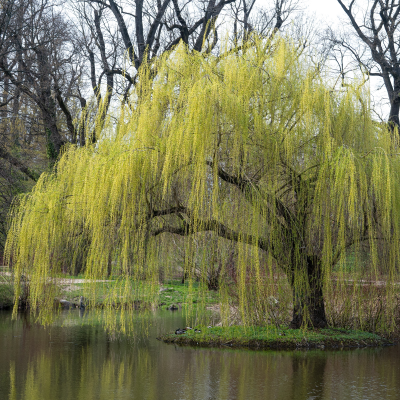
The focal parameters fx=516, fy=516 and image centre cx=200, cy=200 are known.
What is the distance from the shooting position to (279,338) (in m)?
8.86

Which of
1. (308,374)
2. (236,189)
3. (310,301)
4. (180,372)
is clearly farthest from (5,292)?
(308,374)

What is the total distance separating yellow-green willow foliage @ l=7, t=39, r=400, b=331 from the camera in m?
7.62

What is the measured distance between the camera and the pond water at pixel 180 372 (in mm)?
5945

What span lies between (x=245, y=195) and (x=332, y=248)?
1699mm

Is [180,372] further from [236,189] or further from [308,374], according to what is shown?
[236,189]

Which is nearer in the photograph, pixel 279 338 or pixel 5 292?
pixel 279 338

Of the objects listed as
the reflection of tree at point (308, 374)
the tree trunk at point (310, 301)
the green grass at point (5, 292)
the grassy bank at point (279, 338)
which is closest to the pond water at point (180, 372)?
the reflection of tree at point (308, 374)

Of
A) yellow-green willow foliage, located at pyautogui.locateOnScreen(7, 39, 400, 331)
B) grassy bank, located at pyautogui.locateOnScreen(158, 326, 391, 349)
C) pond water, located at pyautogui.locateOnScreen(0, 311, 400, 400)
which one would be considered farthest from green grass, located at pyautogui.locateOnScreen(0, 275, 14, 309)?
grassy bank, located at pyautogui.locateOnScreen(158, 326, 391, 349)

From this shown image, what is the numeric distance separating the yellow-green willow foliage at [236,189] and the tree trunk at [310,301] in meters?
0.04

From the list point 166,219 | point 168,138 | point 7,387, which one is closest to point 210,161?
point 168,138

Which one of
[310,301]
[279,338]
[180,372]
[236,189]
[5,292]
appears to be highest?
[236,189]

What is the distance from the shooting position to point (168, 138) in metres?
7.55

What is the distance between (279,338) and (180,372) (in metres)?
2.43

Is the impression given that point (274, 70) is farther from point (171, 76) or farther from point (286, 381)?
point (286, 381)
